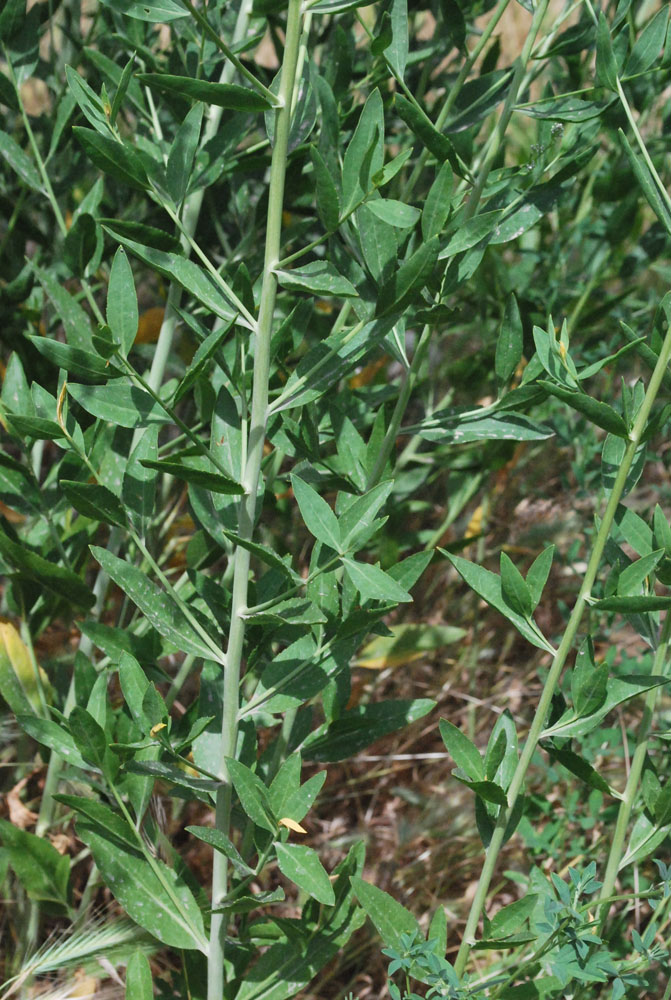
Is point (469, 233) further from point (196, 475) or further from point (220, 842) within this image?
point (220, 842)

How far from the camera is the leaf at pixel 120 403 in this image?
2.33 feet

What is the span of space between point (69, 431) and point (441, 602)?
986 mm

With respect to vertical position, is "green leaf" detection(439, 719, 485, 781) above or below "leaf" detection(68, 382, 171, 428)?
below

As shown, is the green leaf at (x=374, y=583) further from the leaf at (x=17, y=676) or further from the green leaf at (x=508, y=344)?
the leaf at (x=17, y=676)

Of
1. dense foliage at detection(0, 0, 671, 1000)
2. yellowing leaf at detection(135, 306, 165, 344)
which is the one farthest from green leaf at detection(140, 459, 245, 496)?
yellowing leaf at detection(135, 306, 165, 344)

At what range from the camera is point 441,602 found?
5.39 feet

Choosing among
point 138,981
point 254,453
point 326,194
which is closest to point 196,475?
point 254,453

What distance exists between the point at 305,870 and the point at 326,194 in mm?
444

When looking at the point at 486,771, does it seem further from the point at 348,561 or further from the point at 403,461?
the point at 403,461

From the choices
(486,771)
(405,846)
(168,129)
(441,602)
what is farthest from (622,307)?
(486,771)

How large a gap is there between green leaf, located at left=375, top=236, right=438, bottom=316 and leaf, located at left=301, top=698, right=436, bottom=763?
13.9 inches

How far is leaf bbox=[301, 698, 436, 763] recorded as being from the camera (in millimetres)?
851

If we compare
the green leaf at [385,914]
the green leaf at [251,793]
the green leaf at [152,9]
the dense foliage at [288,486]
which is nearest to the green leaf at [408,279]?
the dense foliage at [288,486]

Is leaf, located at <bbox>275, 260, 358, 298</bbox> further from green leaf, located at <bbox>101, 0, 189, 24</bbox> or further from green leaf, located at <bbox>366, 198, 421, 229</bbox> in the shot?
green leaf, located at <bbox>101, 0, 189, 24</bbox>
